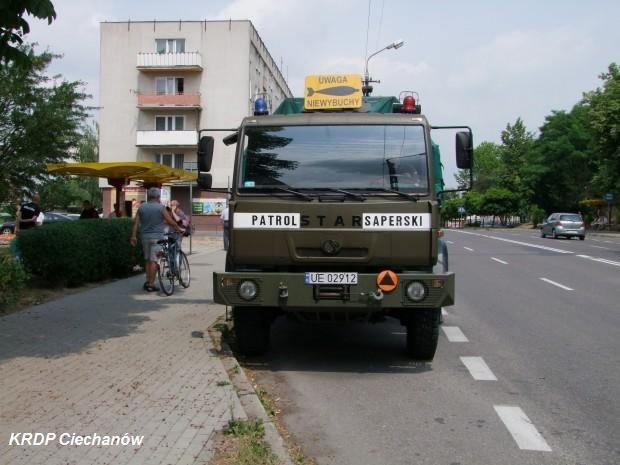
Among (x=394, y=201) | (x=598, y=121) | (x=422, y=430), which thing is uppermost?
(x=598, y=121)

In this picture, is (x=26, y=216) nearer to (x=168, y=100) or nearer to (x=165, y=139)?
(x=165, y=139)

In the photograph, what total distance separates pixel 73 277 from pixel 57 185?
6.06 m

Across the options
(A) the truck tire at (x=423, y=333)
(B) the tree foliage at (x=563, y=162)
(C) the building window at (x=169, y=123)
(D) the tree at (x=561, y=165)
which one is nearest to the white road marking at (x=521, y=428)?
(A) the truck tire at (x=423, y=333)

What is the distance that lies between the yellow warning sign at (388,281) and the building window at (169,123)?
153 ft

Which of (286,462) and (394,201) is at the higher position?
(394,201)

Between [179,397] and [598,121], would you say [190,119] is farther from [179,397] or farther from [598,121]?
[179,397]

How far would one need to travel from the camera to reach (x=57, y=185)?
16.3 metres

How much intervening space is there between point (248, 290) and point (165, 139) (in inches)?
1777

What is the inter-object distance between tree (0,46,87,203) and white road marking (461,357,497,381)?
11301mm

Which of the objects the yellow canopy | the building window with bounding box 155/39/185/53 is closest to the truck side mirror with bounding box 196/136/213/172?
the yellow canopy

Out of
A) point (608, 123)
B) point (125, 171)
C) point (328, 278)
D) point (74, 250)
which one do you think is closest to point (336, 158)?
point (328, 278)

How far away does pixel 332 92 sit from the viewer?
7770 mm

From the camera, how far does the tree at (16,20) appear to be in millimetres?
5422

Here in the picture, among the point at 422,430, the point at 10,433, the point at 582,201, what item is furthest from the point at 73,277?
the point at 582,201
